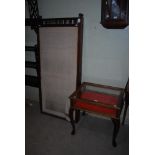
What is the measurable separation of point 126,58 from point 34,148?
179 cm

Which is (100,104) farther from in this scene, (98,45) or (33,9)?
(33,9)

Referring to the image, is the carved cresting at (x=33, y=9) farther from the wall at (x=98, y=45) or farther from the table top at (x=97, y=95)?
the table top at (x=97, y=95)

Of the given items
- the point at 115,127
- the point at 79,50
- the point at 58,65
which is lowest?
the point at 115,127

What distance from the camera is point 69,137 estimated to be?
2375 mm

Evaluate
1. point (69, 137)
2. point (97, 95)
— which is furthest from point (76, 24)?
point (69, 137)

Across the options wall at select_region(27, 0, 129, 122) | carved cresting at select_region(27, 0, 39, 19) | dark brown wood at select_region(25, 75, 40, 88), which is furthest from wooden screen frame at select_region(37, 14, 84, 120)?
dark brown wood at select_region(25, 75, 40, 88)

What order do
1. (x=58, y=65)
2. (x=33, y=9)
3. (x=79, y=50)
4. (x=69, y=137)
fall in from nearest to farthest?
(x=69, y=137) < (x=79, y=50) < (x=58, y=65) < (x=33, y=9)

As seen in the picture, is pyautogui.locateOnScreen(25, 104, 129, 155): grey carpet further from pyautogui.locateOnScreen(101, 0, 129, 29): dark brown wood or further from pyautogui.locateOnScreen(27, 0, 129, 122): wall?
pyautogui.locateOnScreen(101, 0, 129, 29): dark brown wood

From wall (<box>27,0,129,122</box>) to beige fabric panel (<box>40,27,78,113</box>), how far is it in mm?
288

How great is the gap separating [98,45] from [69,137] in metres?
1.46

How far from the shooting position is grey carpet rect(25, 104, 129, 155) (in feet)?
6.95

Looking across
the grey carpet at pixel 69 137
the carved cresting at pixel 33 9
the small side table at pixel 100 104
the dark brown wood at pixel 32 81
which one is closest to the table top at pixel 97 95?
the small side table at pixel 100 104
